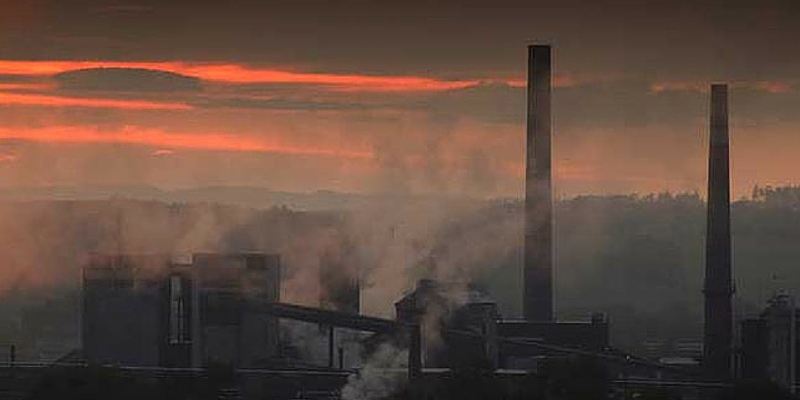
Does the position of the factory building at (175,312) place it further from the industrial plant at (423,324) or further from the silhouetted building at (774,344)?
the silhouetted building at (774,344)

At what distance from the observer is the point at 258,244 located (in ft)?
62.7

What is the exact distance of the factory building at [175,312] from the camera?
15508 mm

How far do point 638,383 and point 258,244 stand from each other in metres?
6.05

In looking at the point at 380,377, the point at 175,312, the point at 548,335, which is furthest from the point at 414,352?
the point at 175,312

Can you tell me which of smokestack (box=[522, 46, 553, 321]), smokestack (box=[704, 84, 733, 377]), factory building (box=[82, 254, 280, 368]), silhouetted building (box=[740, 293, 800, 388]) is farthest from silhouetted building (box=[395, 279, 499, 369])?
silhouetted building (box=[740, 293, 800, 388])

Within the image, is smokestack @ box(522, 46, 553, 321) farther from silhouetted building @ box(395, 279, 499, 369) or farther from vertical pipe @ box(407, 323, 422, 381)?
vertical pipe @ box(407, 323, 422, 381)

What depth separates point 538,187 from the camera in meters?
16.7

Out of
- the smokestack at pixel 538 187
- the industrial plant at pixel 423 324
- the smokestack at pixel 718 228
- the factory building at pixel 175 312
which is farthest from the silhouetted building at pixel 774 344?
the factory building at pixel 175 312

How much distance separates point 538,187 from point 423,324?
183 cm

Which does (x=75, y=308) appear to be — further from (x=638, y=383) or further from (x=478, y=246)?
(x=638, y=383)

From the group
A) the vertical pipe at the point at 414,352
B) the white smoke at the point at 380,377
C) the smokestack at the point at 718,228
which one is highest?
the smokestack at the point at 718,228

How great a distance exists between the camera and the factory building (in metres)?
15.5

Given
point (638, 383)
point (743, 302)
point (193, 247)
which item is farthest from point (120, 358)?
point (743, 302)

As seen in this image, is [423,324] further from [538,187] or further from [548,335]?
[538,187]
